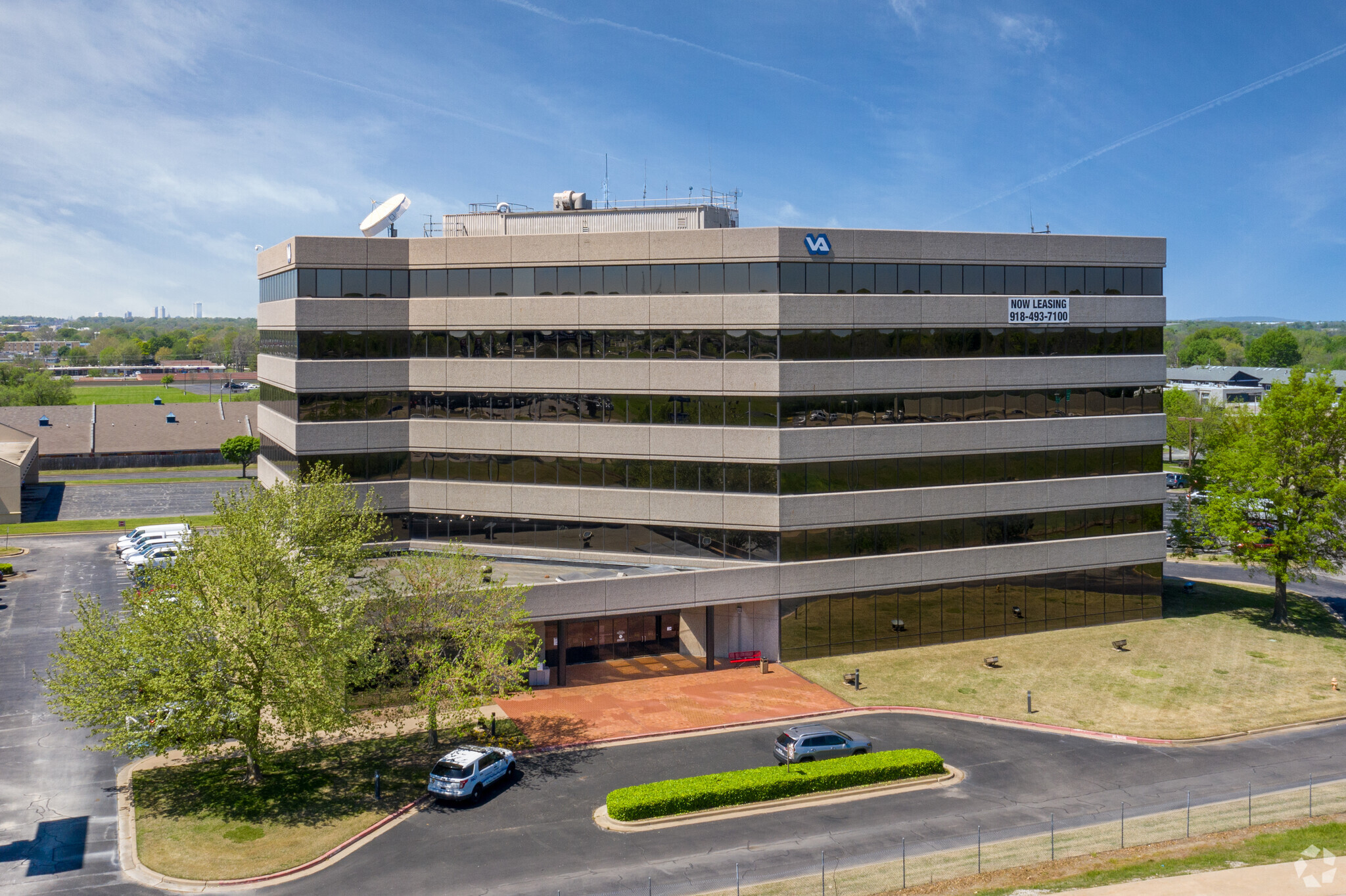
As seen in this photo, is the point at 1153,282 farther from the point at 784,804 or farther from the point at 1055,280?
the point at 784,804

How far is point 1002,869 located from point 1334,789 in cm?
1588

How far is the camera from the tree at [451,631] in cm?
3706

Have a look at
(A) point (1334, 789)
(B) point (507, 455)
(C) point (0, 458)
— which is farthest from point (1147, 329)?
(C) point (0, 458)

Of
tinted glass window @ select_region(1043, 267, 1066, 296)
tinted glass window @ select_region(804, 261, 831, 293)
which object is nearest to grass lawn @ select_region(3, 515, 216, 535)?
tinted glass window @ select_region(804, 261, 831, 293)

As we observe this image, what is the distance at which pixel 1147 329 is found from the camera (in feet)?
185

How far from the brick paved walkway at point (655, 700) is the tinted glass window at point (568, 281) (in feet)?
65.8

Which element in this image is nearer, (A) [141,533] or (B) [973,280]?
(B) [973,280]

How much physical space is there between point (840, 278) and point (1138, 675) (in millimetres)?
25668

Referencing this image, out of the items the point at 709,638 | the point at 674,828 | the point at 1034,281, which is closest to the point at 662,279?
the point at 709,638

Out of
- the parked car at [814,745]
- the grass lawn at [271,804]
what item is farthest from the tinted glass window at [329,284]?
the parked car at [814,745]

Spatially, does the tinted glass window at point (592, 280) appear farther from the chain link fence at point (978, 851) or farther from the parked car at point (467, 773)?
the chain link fence at point (978, 851)

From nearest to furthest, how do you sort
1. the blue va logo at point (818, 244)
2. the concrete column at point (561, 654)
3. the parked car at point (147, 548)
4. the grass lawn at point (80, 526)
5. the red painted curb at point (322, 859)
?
1. the red painted curb at point (322, 859)
2. the concrete column at point (561, 654)
3. the blue va logo at point (818, 244)
4. the parked car at point (147, 548)
5. the grass lawn at point (80, 526)

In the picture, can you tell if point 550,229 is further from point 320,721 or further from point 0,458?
point 0,458

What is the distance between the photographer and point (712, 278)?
160 ft
